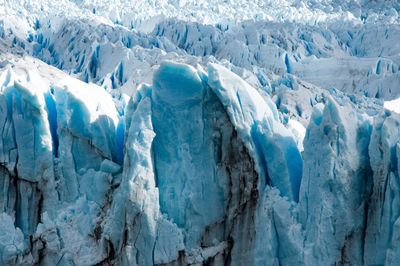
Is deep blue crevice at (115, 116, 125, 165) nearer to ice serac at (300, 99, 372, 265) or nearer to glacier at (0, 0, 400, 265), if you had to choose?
glacier at (0, 0, 400, 265)

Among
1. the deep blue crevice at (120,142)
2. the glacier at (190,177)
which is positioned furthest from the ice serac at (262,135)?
the deep blue crevice at (120,142)

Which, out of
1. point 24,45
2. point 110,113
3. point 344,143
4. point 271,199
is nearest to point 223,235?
point 271,199

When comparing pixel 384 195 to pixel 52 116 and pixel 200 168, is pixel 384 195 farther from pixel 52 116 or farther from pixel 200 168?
pixel 52 116

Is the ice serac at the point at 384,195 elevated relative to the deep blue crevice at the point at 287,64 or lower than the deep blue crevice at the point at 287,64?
elevated

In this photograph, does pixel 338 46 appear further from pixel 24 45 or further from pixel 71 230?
pixel 71 230

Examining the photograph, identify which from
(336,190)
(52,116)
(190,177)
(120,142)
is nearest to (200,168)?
(190,177)

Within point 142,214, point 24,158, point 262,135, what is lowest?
point 142,214

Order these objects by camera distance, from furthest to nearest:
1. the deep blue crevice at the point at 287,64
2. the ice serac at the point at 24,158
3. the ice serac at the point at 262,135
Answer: the deep blue crevice at the point at 287,64 → the ice serac at the point at 24,158 → the ice serac at the point at 262,135

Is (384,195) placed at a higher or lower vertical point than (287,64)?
higher

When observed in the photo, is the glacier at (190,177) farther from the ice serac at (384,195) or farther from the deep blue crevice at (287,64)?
the deep blue crevice at (287,64)
